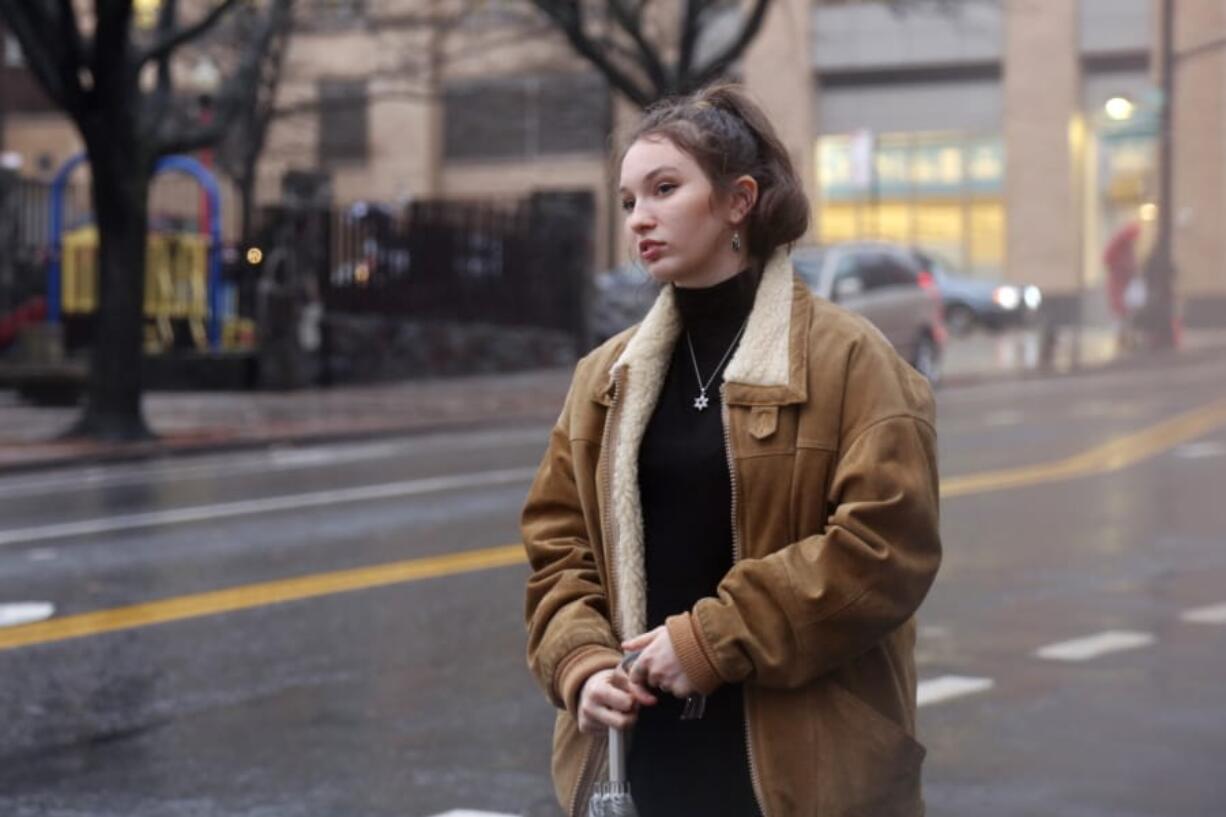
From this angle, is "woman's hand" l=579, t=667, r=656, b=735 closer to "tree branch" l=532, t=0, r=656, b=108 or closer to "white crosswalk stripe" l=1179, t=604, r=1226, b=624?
"white crosswalk stripe" l=1179, t=604, r=1226, b=624

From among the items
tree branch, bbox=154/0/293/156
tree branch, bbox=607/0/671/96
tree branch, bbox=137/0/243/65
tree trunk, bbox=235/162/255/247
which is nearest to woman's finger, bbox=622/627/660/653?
tree branch, bbox=137/0/243/65

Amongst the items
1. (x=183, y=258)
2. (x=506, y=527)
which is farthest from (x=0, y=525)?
(x=183, y=258)

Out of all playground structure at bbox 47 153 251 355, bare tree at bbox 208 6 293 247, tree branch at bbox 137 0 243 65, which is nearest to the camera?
tree branch at bbox 137 0 243 65

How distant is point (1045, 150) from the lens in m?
50.2

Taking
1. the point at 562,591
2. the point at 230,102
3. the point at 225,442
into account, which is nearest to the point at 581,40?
the point at 230,102

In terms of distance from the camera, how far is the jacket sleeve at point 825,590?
3.28 meters

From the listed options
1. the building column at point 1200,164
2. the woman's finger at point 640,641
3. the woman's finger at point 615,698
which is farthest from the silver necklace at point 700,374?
the building column at point 1200,164

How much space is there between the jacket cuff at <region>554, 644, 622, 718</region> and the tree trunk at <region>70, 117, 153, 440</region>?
17392 millimetres

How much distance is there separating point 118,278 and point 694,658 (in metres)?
18.2

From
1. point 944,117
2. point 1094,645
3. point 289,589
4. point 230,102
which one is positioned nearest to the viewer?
point 1094,645

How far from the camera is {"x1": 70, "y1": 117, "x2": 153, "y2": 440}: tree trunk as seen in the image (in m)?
20.5

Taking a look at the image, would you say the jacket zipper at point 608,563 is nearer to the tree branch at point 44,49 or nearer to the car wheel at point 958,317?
the tree branch at point 44,49

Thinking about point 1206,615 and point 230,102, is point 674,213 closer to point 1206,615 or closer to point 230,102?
point 1206,615

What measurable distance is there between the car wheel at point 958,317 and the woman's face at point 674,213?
42.7m
